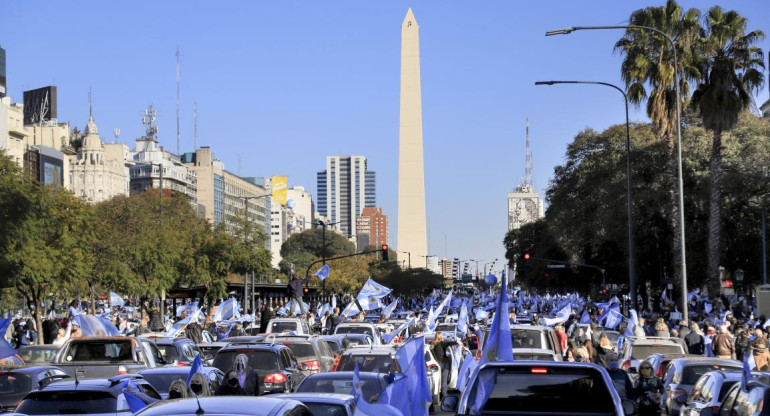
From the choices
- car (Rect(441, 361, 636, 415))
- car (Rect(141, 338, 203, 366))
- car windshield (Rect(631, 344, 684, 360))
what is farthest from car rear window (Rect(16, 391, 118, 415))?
car windshield (Rect(631, 344, 684, 360))

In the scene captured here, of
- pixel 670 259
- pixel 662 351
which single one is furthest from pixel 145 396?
pixel 670 259

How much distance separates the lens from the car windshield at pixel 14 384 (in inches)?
645

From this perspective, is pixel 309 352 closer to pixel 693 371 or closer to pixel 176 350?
pixel 176 350

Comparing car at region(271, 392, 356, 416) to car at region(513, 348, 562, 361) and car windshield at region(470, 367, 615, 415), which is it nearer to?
car windshield at region(470, 367, 615, 415)

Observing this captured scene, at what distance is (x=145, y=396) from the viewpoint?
13.2m

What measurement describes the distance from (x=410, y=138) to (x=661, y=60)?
58535 mm

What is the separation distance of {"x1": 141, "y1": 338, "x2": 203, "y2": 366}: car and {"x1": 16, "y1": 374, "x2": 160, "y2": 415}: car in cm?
1026

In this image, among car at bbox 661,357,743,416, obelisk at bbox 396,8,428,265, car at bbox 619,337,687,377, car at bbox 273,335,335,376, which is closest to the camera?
car at bbox 661,357,743,416

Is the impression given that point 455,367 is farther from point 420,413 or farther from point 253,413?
point 253,413

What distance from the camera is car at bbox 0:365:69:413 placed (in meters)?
16.2

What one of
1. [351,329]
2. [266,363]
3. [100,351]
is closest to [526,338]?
[266,363]

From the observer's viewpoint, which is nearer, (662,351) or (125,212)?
(662,351)

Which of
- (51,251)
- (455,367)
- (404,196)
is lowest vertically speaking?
(455,367)

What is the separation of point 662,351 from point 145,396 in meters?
12.6
